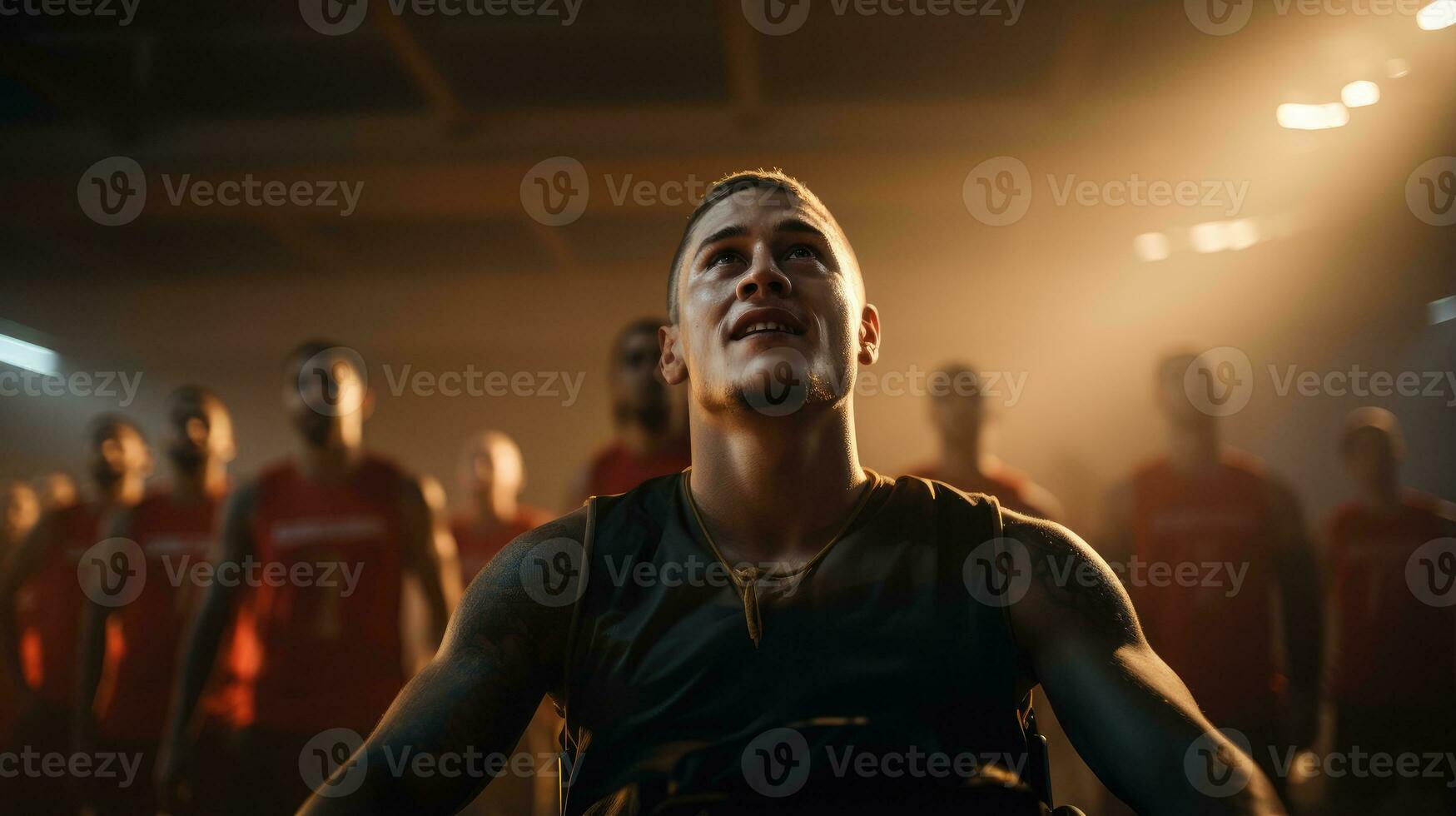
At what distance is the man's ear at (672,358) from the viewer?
1.86m

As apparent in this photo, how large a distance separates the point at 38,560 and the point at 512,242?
182 inches

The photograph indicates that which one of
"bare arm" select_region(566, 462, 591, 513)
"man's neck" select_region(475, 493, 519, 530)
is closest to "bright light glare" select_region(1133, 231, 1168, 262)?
"man's neck" select_region(475, 493, 519, 530)

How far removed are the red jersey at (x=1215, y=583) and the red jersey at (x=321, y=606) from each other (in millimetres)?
3164

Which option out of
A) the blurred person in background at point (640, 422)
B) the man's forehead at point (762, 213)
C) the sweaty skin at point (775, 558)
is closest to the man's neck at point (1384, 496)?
the blurred person in background at point (640, 422)

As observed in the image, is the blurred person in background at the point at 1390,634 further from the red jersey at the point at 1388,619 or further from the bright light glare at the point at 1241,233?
the bright light glare at the point at 1241,233

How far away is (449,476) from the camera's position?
10594 millimetres

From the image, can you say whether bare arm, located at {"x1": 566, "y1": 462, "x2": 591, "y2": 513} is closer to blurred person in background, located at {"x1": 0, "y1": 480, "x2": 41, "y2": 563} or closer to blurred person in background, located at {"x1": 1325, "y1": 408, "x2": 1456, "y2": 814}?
blurred person in background, located at {"x1": 1325, "y1": 408, "x2": 1456, "y2": 814}

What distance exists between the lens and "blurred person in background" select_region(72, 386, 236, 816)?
423cm

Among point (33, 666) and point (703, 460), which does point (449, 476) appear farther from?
point (703, 460)

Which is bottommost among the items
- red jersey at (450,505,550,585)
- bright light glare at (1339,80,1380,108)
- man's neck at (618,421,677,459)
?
red jersey at (450,505,550,585)

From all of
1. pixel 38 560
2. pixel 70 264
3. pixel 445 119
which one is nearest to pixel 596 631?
pixel 38 560

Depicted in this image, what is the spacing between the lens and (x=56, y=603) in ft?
16.5

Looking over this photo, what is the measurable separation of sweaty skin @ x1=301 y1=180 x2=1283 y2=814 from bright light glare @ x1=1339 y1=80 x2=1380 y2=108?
6387 millimetres

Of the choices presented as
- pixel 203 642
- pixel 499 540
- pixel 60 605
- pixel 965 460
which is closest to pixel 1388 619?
pixel 965 460
